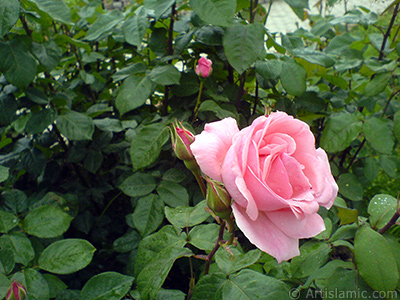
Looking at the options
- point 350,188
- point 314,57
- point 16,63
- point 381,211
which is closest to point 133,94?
point 16,63

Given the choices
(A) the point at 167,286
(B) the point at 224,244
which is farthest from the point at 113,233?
(B) the point at 224,244

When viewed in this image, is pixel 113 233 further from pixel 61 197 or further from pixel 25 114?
pixel 25 114

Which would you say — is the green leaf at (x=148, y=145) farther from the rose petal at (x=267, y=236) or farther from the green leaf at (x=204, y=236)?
the rose petal at (x=267, y=236)

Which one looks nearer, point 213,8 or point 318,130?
point 213,8

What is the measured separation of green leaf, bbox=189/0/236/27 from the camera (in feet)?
2.52

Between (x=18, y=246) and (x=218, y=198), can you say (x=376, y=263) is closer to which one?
(x=218, y=198)

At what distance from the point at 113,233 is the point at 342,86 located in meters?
1.02

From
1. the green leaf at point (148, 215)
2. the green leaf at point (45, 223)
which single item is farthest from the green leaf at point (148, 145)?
the green leaf at point (45, 223)

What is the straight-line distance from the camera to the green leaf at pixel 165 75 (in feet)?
2.90

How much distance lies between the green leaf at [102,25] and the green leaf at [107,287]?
690mm

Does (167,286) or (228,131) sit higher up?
(228,131)

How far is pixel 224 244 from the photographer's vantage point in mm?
521

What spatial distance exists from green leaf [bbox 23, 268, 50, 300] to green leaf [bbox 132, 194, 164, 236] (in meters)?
0.26

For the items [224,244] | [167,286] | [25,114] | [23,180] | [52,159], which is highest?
[224,244]
